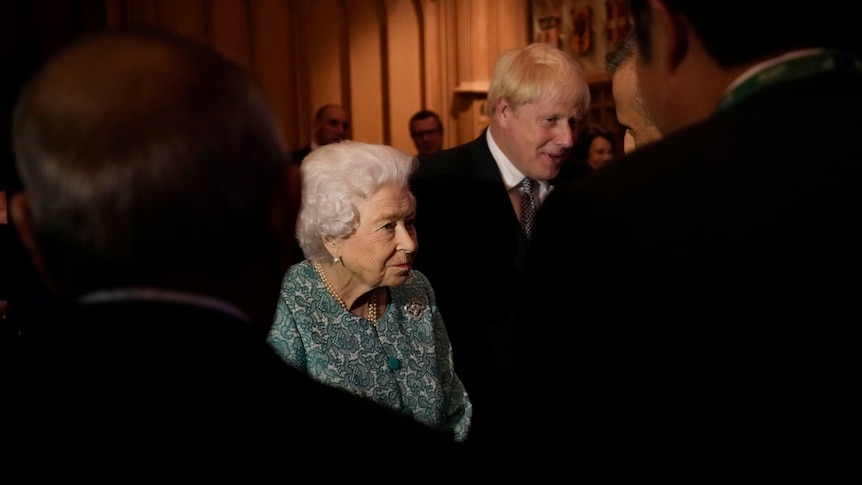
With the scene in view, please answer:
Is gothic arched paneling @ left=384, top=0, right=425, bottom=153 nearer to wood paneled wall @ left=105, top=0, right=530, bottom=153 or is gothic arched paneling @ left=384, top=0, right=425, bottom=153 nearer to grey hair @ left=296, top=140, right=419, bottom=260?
wood paneled wall @ left=105, top=0, right=530, bottom=153

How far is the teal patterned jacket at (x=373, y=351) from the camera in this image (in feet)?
9.09

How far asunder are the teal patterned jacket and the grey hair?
111 millimetres

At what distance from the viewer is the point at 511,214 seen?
3650 mm

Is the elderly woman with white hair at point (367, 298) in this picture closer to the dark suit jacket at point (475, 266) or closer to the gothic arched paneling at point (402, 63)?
the dark suit jacket at point (475, 266)

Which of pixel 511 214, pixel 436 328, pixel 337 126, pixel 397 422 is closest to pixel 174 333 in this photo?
pixel 397 422

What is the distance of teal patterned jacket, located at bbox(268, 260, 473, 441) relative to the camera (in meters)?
2.77

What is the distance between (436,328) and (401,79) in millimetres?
5340

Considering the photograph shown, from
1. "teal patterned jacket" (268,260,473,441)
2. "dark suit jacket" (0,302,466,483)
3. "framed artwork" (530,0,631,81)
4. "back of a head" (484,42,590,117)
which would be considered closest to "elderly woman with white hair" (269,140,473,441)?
"teal patterned jacket" (268,260,473,441)

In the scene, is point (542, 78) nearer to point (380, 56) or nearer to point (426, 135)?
point (426, 135)

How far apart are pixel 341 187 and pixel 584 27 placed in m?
5.13

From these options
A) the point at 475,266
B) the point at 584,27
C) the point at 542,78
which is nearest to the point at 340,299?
the point at 475,266

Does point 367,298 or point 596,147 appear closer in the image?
point 367,298

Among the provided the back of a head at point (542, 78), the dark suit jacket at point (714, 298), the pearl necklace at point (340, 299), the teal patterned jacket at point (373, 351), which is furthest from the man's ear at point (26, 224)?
the back of a head at point (542, 78)

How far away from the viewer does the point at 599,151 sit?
6.37 meters
